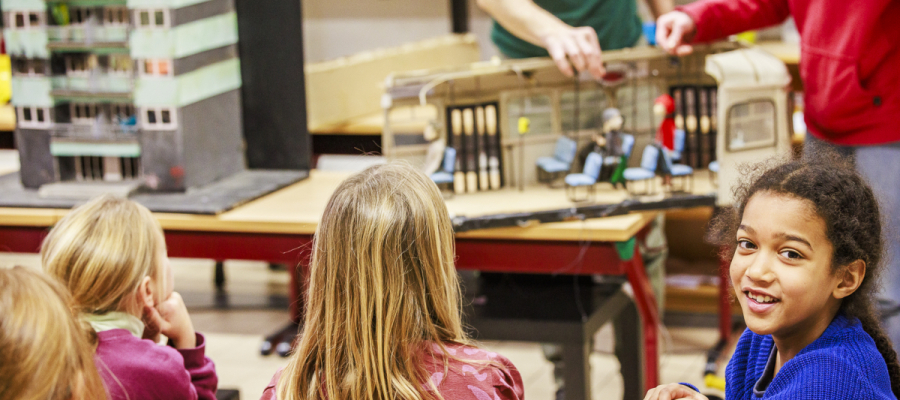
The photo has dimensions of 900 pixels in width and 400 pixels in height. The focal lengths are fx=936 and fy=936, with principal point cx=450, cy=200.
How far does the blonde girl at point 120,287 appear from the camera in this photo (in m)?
1.69

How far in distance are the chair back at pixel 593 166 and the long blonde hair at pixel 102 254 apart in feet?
3.81

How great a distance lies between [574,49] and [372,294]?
123 cm

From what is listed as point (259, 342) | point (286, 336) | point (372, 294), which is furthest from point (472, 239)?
point (259, 342)

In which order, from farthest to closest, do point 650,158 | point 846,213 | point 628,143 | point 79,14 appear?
point 79,14 < point 628,143 < point 650,158 < point 846,213

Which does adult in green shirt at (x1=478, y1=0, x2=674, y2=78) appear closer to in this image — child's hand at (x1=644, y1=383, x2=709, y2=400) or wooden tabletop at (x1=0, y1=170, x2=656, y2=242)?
wooden tabletop at (x1=0, y1=170, x2=656, y2=242)

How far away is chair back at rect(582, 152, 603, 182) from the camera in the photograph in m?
2.47

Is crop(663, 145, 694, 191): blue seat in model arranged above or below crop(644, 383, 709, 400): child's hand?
above

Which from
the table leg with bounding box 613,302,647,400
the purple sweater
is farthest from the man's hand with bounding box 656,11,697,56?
the purple sweater

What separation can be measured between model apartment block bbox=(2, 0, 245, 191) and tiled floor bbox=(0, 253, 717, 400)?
1.58 feet

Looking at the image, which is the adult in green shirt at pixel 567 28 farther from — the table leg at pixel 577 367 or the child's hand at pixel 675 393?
the child's hand at pixel 675 393

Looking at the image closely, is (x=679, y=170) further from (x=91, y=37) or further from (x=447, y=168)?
(x=91, y=37)

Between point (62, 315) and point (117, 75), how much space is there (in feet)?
5.42

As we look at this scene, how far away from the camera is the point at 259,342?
388 cm


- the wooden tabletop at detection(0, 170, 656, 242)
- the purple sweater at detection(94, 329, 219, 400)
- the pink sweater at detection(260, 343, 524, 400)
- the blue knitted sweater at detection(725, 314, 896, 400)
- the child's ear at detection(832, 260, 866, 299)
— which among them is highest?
the child's ear at detection(832, 260, 866, 299)
